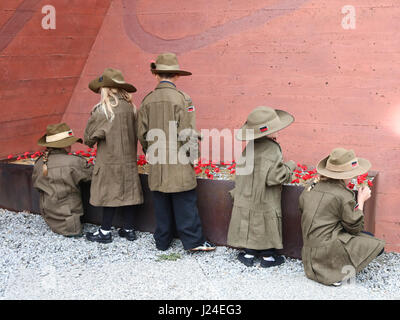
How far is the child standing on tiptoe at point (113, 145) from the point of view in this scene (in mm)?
4656

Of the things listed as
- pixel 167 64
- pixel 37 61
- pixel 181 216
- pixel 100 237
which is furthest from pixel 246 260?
pixel 37 61

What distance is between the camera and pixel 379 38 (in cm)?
484

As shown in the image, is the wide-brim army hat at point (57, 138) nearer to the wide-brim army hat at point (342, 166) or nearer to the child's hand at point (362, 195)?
the wide-brim army hat at point (342, 166)

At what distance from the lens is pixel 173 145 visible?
441cm

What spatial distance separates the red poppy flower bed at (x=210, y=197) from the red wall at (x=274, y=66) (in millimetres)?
303

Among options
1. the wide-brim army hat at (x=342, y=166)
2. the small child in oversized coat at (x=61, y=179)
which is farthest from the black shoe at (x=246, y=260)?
the small child in oversized coat at (x=61, y=179)

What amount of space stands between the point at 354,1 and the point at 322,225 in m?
2.18

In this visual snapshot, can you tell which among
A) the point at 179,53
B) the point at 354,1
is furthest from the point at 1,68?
the point at 354,1

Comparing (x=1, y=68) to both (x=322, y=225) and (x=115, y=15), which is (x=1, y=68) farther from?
(x=322, y=225)

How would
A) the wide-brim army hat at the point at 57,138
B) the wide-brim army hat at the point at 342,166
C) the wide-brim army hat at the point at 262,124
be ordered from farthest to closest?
the wide-brim army hat at the point at 57,138, the wide-brim army hat at the point at 262,124, the wide-brim army hat at the point at 342,166

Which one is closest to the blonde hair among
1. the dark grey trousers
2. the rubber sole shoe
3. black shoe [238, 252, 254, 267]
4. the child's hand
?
the dark grey trousers

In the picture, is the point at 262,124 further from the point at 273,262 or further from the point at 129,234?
the point at 129,234

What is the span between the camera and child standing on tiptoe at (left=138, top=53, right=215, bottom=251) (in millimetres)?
4383

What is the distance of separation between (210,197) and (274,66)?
1481mm
